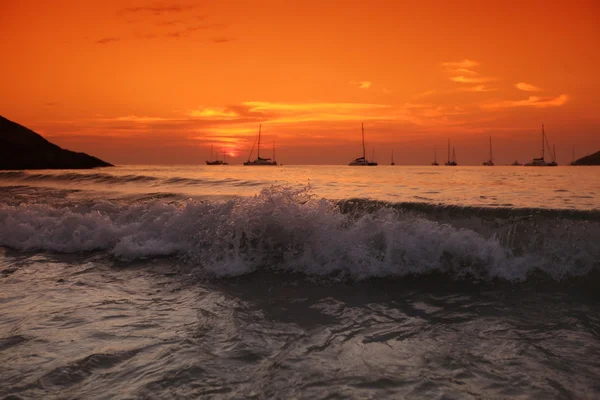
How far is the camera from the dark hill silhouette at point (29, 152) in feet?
→ 191


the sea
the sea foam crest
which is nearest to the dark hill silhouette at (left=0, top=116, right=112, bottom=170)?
the sea

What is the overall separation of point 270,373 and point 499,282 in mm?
4568

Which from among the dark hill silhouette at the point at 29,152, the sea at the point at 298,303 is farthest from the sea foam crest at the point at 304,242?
the dark hill silhouette at the point at 29,152

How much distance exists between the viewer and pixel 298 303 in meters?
5.83

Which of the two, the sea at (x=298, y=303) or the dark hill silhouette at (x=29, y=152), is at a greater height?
the dark hill silhouette at (x=29, y=152)

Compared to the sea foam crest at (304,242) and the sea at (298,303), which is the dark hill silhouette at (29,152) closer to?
the sea at (298,303)

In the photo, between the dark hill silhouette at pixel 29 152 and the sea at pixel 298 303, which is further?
the dark hill silhouette at pixel 29 152

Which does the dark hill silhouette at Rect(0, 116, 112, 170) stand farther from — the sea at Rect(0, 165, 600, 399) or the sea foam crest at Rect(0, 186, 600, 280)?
the sea foam crest at Rect(0, 186, 600, 280)

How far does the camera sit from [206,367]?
3736 millimetres

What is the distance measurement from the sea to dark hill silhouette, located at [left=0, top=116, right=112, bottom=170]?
184 feet

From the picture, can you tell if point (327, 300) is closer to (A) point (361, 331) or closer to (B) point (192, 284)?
(A) point (361, 331)

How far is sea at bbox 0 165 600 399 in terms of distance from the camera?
3.54 m

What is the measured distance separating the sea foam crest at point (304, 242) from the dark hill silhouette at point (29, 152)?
5681cm

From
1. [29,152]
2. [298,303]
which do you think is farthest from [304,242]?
[29,152]
